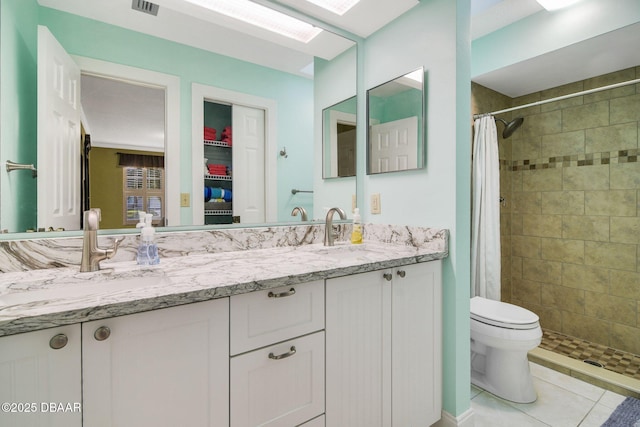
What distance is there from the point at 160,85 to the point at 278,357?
3.92ft

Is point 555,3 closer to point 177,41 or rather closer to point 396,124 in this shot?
point 396,124

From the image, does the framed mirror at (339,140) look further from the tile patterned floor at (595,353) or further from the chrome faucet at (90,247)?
the tile patterned floor at (595,353)

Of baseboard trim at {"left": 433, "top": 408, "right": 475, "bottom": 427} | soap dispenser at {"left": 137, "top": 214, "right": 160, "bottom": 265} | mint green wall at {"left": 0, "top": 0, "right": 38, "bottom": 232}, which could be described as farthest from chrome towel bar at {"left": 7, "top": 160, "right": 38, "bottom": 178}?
baseboard trim at {"left": 433, "top": 408, "right": 475, "bottom": 427}

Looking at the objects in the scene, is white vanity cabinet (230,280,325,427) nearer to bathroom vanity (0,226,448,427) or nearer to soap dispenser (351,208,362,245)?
bathroom vanity (0,226,448,427)

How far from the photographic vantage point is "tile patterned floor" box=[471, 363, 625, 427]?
162cm

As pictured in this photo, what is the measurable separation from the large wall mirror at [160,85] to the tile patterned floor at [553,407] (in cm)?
150

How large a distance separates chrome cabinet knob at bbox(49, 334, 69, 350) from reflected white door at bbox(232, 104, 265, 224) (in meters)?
0.89

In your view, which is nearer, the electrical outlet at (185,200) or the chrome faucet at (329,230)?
the electrical outlet at (185,200)

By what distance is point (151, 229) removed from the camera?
120 cm

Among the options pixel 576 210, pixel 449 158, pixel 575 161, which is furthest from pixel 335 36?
pixel 576 210

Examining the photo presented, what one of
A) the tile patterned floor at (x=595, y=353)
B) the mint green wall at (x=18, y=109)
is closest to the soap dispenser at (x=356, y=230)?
the mint green wall at (x=18, y=109)

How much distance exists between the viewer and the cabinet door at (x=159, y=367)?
0.74 m

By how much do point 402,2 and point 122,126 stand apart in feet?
4.73

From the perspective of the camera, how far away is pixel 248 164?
1.57 metres
